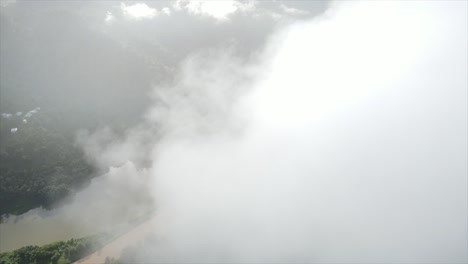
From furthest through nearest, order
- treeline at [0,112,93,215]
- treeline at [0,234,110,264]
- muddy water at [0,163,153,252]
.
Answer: treeline at [0,112,93,215] < muddy water at [0,163,153,252] < treeline at [0,234,110,264]

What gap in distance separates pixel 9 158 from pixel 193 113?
52.2ft

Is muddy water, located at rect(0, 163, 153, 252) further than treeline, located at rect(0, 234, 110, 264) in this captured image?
Yes

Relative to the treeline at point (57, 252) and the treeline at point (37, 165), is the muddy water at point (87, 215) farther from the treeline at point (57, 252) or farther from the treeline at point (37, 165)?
the treeline at point (57, 252)

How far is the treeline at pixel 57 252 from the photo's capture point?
76.1 ft

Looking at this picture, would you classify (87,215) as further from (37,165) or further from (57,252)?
(37,165)

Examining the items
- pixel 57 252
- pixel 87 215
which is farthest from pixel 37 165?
pixel 57 252

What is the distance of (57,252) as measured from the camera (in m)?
23.7

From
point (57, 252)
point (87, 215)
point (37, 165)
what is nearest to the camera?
point (57, 252)

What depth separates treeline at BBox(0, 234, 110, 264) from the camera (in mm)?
23188

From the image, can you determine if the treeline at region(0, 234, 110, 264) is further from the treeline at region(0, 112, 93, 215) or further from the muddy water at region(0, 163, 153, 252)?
the treeline at region(0, 112, 93, 215)

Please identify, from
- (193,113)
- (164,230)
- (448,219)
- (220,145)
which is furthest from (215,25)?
(448,219)

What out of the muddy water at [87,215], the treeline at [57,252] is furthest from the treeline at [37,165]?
the treeline at [57,252]

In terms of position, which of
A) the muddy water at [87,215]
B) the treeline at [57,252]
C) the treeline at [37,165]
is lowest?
the treeline at [57,252]

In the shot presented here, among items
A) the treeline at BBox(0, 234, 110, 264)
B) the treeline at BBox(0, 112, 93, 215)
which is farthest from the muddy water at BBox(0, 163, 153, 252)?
the treeline at BBox(0, 234, 110, 264)
